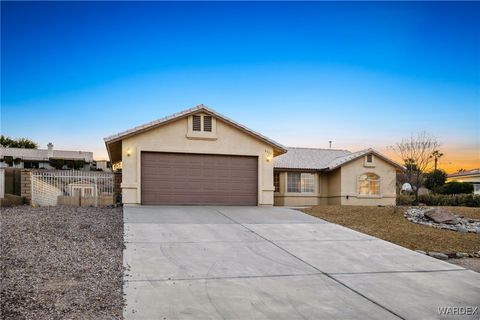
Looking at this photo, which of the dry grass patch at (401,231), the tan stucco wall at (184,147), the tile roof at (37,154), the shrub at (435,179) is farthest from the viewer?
the tile roof at (37,154)

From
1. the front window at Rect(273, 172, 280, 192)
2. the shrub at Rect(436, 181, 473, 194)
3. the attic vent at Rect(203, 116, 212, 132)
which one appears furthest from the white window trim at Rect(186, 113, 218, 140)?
the shrub at Rect(436, 181, 473, 194)

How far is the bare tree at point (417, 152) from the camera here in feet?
89.2

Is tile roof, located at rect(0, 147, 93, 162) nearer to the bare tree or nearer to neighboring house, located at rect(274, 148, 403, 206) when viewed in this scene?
neighboring house, located at rect(274, 148, 403, 206)

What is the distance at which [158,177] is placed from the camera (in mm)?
17203

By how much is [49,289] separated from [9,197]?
38.7ft

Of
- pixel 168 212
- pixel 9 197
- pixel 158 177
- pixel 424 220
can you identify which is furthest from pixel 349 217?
pixel 9 197

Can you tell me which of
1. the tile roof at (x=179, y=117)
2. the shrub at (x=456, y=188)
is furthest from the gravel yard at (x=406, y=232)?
the shrub at (x=456, y=188)

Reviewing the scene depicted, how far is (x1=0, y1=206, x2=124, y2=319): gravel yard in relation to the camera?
511 cm

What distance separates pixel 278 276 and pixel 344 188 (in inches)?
699

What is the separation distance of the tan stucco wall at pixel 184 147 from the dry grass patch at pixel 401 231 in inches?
121

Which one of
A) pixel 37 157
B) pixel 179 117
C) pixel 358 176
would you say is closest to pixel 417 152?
pixel 358 176

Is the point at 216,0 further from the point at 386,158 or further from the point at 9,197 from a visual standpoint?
the point at 386,158

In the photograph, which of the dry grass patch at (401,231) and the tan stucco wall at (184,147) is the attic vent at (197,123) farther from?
the dry grass patch at (401,231)

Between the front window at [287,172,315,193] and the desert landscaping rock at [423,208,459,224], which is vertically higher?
the front window at [287,172,315,193]
